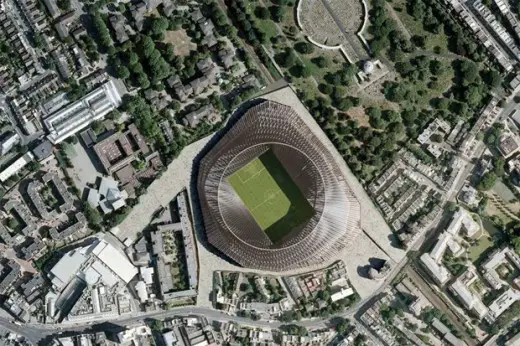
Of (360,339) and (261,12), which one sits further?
(261,12)

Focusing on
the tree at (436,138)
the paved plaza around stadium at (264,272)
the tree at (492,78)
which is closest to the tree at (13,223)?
the paved plaza around stadium at (264,272)

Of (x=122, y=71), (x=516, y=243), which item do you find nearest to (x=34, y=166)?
(x=122, y=71)

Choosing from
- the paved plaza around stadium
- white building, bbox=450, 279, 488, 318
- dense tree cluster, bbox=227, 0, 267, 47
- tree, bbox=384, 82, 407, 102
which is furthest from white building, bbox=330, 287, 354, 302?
dense tree cluster, bbox=227, 0, 267, 47

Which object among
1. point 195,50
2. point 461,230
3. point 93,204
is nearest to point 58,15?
point 195,50

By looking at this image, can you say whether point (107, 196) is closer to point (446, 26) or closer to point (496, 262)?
point (446, 26)

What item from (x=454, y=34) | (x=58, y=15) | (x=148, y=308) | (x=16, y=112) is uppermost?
(x=58, y=15)

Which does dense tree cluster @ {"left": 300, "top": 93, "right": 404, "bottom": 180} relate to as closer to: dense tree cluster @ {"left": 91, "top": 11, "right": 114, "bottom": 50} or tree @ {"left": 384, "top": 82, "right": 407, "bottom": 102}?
tree @ {"left": 384, "top": 82, "right": 407, "bottom": 102}

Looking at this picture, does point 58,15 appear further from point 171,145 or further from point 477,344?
point 477,344
